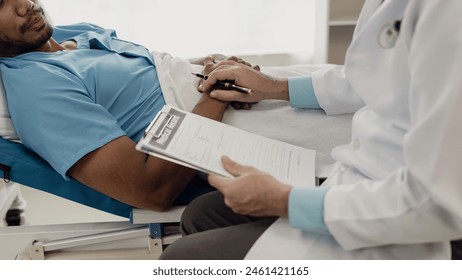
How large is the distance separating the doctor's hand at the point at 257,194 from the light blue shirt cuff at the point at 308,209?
0.06 ft

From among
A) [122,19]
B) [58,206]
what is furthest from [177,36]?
[58,206]

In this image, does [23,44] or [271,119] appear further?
[23,44]

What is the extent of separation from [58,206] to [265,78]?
1332mm

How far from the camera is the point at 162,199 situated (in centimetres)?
127

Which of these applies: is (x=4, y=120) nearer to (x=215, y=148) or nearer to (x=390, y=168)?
(x=215, y=148)

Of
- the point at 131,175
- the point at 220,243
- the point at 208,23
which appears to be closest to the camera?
the point at 220,243

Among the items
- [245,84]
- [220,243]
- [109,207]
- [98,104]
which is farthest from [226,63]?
[220,243]

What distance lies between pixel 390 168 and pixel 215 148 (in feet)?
1.16

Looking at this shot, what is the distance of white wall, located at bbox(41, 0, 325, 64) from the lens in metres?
2.59

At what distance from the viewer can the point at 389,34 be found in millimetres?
863

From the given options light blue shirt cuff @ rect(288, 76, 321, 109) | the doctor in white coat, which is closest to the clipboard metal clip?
the doctor in white coat

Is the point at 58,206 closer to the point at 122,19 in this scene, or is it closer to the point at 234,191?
the point at 122,19

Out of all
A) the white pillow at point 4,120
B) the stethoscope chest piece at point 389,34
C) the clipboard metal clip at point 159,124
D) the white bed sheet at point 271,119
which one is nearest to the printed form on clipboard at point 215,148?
the clipboard metal clip at point 159,124

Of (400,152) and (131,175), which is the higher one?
(400,152)
